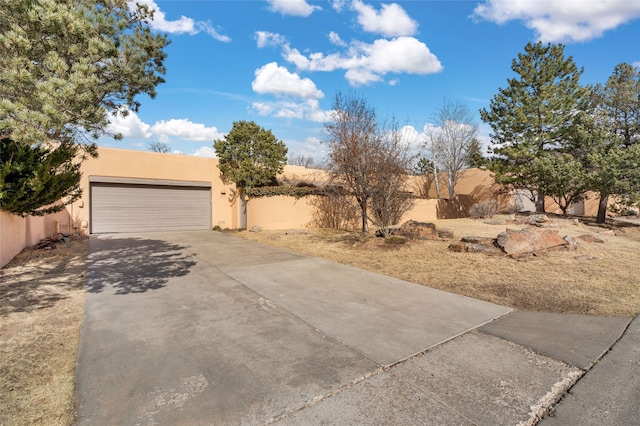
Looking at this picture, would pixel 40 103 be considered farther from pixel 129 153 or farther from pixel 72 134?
pixel 129 153

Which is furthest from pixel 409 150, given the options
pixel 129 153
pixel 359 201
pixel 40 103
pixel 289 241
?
pixel 129 153

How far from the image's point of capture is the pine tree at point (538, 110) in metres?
16.1

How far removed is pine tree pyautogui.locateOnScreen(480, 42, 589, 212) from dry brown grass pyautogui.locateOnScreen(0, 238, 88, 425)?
18090 millimetres

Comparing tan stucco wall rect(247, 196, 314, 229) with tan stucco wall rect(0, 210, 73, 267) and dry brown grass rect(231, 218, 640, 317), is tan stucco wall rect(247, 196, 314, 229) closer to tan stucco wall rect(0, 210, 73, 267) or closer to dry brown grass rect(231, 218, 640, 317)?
dry brown grass rect(231, 218, 640, 317)

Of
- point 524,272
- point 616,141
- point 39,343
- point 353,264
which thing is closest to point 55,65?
point 39,343

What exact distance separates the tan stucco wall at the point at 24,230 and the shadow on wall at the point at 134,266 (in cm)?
159

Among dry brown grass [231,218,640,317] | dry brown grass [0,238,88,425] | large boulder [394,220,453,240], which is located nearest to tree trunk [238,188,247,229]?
dry brown grass [231,218,640,317]

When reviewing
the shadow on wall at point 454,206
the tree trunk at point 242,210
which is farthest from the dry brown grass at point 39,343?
the shadow on wall at point 454,206

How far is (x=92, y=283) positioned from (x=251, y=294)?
10.5ft

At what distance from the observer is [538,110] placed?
16.4m

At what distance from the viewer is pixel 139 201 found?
51.3 feet

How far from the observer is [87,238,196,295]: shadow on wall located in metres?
5.82

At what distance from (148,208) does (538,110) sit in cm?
2046

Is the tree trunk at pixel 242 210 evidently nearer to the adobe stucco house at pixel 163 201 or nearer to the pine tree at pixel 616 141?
the adobe stucco house at pixel 163 201
